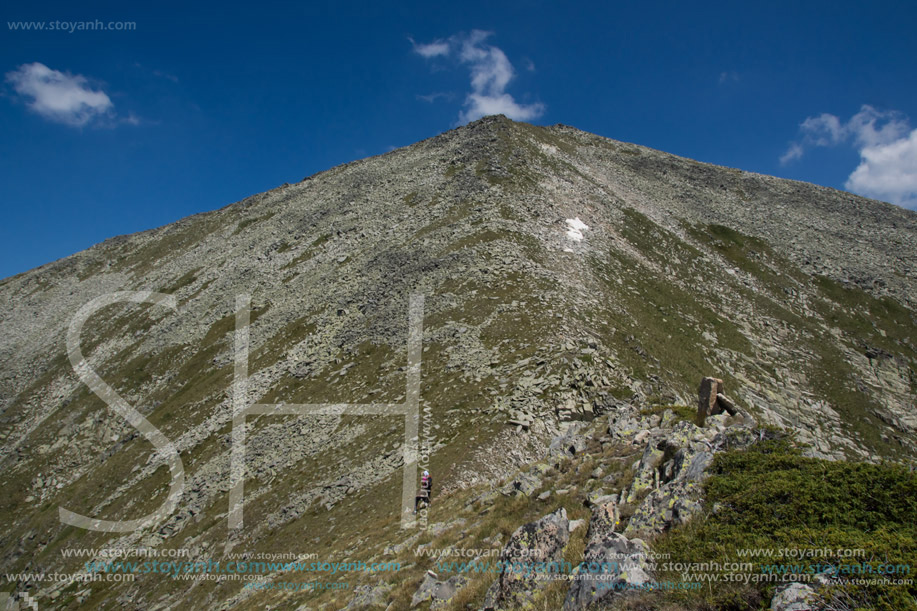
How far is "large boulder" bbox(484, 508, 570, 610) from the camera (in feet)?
31.6

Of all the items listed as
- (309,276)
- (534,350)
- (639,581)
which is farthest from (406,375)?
(309,276)

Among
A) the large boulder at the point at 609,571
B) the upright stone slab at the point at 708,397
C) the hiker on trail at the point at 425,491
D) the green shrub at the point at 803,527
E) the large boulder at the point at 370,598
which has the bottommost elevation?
the large boulder at the point at 370,598

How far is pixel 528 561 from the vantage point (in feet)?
34.0


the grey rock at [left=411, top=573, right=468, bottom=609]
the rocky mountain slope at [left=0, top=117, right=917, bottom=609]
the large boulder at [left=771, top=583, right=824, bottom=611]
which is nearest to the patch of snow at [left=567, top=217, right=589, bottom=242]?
the rocky mountain slope at [left=0, top=117, right=917, bottom=609]

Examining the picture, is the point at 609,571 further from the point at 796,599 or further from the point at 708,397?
the point at 708,397

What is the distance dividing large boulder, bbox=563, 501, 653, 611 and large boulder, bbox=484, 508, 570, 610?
107cm

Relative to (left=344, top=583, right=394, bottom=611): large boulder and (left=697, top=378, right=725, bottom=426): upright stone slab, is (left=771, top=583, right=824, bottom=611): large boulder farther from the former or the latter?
(left=344, top=583, right=394, bottom=611): large boulder

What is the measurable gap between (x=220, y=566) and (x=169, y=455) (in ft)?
52.2

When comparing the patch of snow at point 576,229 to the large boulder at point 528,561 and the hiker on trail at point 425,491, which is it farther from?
the large boulder at point 528,561

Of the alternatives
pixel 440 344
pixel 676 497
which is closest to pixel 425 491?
pixel 676 497

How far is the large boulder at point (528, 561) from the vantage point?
9.63 meters

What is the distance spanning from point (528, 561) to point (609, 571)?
2.54 metres

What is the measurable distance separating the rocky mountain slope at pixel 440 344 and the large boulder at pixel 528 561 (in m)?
8.74

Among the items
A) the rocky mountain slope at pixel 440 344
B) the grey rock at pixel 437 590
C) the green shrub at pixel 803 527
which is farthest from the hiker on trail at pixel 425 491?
the green shrub at pixel 803 527
